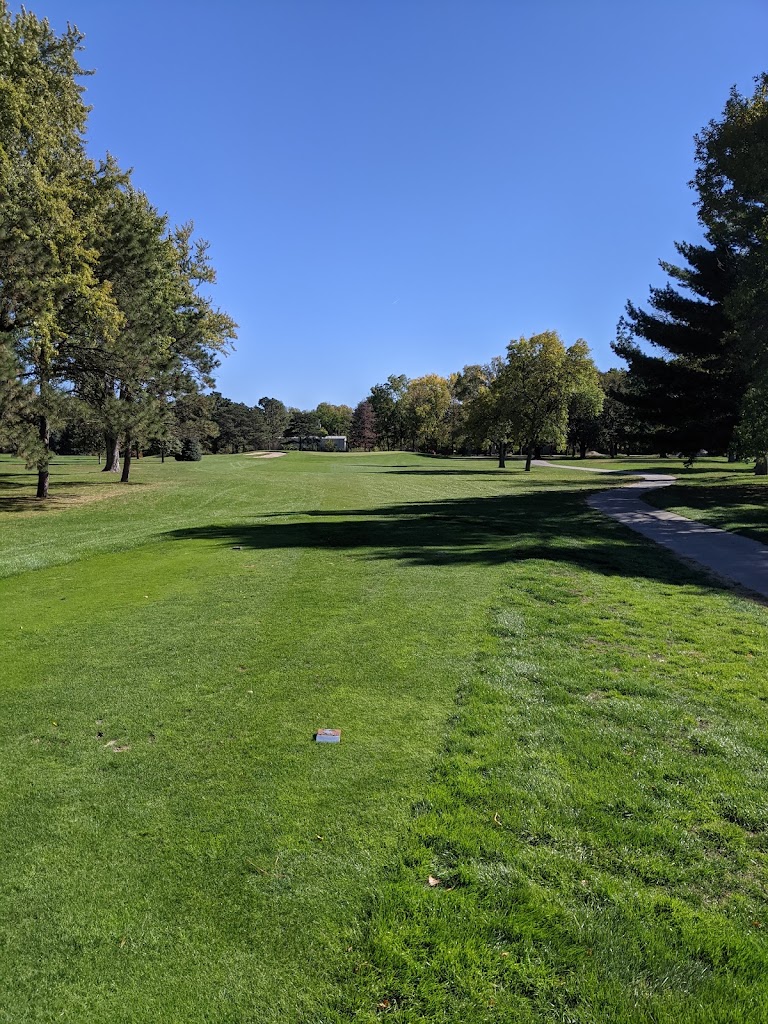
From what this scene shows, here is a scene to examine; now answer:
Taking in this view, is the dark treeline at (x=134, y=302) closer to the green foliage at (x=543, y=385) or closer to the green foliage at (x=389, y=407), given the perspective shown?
the green foliage at (x=543, y=385)

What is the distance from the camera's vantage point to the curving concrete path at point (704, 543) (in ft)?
31.8

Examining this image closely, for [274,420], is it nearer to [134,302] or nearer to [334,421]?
[334,421]

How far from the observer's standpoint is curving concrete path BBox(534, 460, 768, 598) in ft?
31.8

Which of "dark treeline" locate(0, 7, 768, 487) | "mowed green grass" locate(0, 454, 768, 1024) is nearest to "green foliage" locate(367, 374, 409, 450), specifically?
"dark treeline" locate(0, 7, 768, 487)

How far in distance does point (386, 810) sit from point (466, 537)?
999 cm

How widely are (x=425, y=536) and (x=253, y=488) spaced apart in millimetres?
16938

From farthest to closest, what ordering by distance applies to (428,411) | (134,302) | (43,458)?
(428,411) < (134,302) < (43,458)

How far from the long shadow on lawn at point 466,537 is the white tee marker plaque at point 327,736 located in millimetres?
6088

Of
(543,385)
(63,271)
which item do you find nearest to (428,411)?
(543,385)

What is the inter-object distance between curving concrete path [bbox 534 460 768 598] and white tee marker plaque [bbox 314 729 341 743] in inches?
277

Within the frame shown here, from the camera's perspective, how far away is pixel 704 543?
1280 cm

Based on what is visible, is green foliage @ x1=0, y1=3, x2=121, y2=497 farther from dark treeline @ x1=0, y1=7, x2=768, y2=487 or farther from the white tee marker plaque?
the white tee marker plaque

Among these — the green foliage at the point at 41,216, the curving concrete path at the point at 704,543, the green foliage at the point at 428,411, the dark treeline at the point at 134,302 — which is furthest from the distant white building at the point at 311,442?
the curving concrete path at the point at 704,543

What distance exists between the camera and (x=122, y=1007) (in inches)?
84.7
